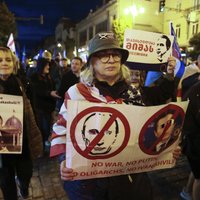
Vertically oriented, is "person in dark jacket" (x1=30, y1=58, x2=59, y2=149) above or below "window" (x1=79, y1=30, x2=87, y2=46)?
below

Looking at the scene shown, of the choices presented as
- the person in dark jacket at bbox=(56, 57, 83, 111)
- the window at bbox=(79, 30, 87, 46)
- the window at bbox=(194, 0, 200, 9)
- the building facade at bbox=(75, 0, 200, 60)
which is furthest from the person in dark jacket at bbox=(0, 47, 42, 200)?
the window at bbox=(79, 30, 87, 46)

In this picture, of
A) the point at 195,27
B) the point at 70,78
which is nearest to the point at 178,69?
the point at 70,78

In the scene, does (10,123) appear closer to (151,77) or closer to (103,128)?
(103,128)

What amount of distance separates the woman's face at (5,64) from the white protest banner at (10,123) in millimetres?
556

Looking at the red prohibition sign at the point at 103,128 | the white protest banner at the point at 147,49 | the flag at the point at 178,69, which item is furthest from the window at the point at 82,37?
the red prohibition sign at the point at 103,128

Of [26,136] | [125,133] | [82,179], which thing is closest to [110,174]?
[82,179]

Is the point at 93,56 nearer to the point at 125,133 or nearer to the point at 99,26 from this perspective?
the point at 125,133

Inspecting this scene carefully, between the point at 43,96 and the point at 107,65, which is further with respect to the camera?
the point at 43,96

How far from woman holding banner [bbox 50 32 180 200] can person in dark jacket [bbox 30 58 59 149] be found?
4.17 metres

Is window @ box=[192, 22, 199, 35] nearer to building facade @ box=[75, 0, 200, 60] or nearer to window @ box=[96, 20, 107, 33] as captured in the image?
building facade @ box=[75, 0, 200, 60]

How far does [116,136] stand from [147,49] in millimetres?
2678

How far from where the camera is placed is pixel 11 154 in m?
3.39

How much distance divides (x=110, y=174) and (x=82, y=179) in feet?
0.62

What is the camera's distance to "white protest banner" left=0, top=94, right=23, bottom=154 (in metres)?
2.88
